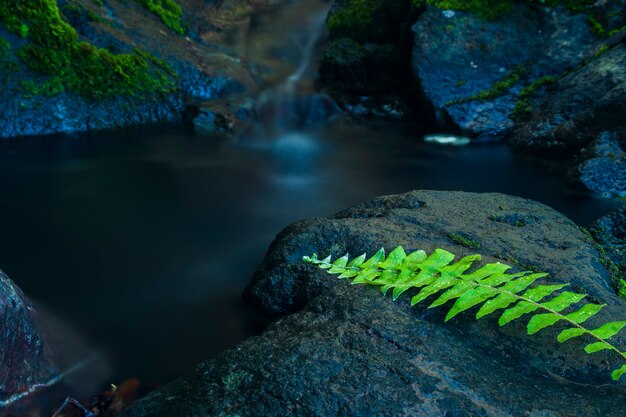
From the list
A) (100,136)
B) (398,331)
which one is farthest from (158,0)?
(398,331)

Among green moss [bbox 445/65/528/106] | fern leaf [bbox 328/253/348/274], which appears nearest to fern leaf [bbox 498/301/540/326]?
fern leaf [bbox 328/253/348/274]

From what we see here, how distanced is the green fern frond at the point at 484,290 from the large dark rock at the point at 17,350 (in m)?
1.80

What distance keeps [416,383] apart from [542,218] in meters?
2.30

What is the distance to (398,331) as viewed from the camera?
219cm

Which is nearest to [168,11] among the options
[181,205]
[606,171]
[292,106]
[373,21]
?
[292,106]

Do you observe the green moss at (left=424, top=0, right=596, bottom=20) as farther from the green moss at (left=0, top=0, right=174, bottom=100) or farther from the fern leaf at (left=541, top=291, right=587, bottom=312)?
the fern leaf at (left=541, top=291, right=587, bottom=312)

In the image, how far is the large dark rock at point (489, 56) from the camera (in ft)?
26.7

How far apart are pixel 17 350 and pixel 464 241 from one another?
266 centimetres

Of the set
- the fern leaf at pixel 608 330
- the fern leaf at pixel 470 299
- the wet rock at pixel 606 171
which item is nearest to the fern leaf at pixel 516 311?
the fern leaf at pixel 470 299

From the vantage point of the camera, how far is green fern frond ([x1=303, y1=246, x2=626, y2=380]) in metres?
2.07

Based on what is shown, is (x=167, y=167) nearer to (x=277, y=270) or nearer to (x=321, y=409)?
(x=277, y=270)

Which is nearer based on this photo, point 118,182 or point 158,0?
point 118,182

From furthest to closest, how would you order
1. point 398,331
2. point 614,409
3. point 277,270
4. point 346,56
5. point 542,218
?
A: point 346,56
point 542,218
point 277,270
point 398,331
point 614,409

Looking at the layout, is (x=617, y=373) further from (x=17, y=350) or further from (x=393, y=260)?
(x=17, y=350)
